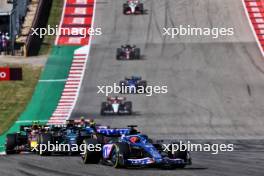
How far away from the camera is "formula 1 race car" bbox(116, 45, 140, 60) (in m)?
47.0

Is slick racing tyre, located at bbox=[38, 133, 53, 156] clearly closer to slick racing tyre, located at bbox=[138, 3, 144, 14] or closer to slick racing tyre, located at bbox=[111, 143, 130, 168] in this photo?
slick racing tyre, located at bbox=[111, 143, 130, 168]

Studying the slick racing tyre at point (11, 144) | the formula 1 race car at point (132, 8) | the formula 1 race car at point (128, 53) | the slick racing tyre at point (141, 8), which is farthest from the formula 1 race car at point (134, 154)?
the slick racing tyre at point (141, 8)

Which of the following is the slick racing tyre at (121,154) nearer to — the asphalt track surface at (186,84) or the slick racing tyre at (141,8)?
the asphalt track surface at (186,84)

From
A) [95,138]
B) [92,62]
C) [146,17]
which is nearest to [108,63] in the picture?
[92,62]

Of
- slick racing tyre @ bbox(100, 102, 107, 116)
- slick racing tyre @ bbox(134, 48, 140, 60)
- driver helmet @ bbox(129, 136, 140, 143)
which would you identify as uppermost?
slick racing tyre @ bbox(134, 48, 140, 60)

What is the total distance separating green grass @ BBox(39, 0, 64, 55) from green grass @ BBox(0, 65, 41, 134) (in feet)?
16.8

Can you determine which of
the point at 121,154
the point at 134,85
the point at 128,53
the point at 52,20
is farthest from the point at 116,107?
the point at 52,20

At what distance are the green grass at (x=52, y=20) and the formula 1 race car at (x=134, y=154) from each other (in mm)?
31083

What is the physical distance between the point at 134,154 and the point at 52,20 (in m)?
38.5

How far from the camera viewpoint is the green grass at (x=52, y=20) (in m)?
50.7

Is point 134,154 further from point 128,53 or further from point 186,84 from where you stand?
point 128,53

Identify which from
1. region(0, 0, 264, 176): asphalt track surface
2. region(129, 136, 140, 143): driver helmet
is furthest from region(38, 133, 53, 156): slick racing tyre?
region(129, 136, 140, 143): driver helmet

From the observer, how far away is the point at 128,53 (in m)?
47.1

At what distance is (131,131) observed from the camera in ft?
66.0
